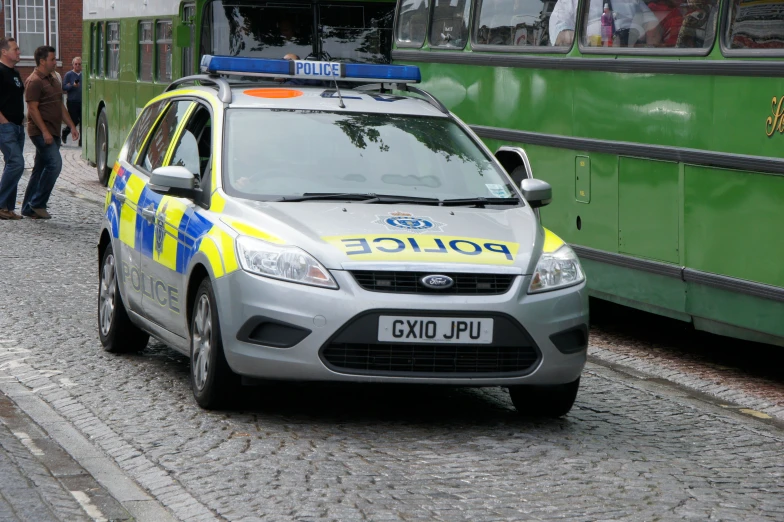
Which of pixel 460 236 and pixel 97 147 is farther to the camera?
pixel 97 147

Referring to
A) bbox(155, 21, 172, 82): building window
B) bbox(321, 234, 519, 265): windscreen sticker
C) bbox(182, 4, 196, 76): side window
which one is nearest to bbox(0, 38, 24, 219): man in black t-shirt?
bbox(182, 4, 196, 76): side window

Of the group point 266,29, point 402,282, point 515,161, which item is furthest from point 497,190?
point 266,29

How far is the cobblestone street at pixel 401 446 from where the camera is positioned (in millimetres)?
5801

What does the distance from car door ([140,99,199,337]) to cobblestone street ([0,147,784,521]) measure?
0.43 m

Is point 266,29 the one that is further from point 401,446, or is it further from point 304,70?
point 401,446

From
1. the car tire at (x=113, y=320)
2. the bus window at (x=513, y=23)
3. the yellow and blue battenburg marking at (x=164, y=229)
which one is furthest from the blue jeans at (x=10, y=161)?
the car tire at (x=113, y=320)

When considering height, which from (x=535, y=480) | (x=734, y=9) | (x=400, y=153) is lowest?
(x=535, y=480)

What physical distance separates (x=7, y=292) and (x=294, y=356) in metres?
5.37

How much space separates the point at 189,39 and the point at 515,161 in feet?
23.6

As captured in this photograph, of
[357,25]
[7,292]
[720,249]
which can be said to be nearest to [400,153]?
[720,249]

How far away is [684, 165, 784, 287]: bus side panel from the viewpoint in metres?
8.59

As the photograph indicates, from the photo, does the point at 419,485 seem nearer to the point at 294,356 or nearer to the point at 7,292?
the point at 294,356

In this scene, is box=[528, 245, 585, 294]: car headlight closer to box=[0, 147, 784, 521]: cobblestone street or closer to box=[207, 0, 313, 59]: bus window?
box=[0, 147, 784, 521]: cobblestone street

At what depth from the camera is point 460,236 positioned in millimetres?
7199
